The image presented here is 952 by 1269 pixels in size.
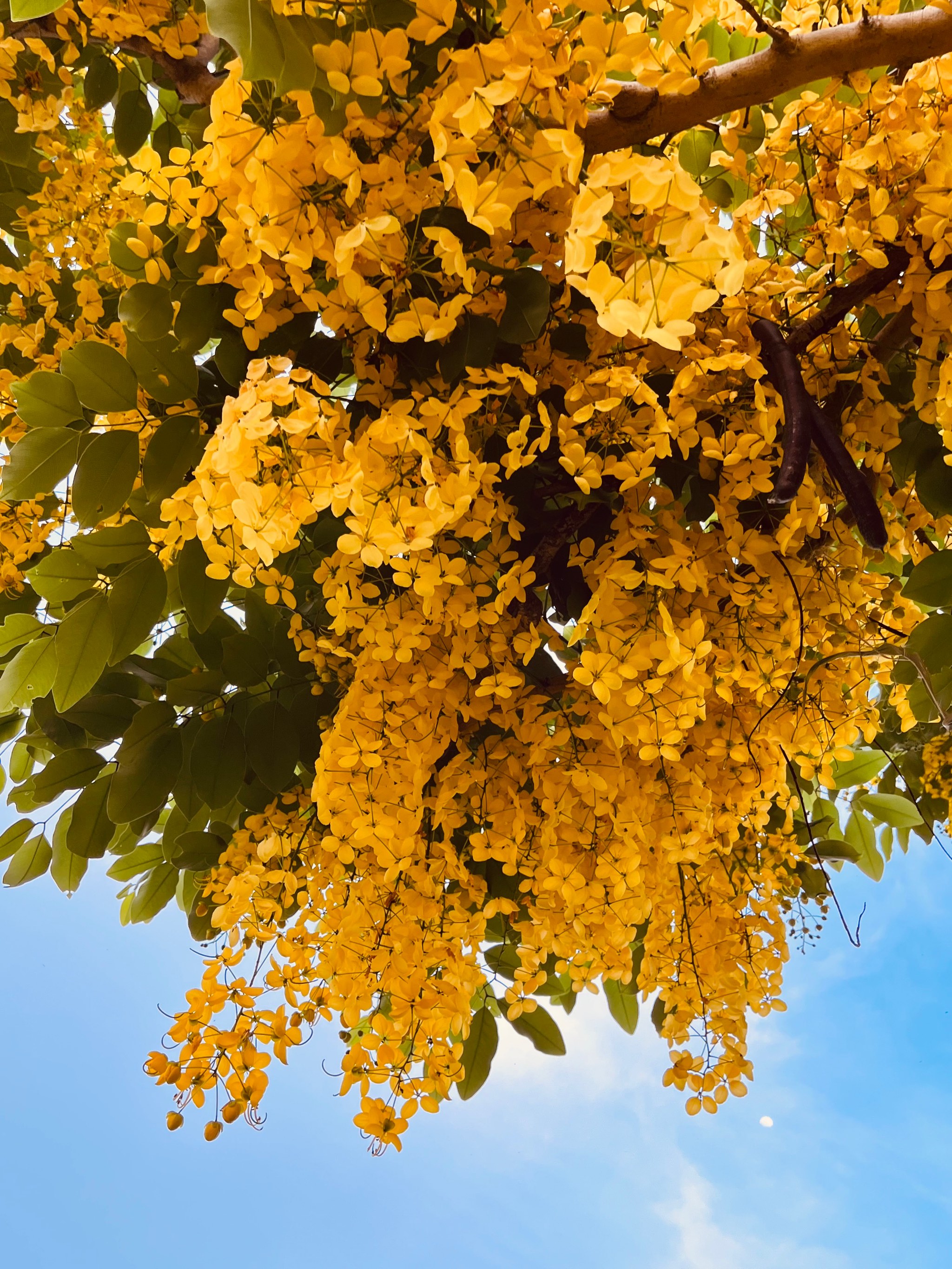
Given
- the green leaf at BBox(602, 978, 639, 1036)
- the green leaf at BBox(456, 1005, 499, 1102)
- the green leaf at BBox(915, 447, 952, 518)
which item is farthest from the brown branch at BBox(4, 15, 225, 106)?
the green leaf at BBox(602, 978, 639, 1036)

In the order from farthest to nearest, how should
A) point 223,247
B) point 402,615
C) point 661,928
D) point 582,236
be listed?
point 661,928 < point 402,615 < point 223,247 < point 582,236

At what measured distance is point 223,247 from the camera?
0.40 meters

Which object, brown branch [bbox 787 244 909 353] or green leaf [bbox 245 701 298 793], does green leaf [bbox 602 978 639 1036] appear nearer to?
green leaf [bbox 245 701 298 793]

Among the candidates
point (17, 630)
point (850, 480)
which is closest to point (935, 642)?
point (850, 480)

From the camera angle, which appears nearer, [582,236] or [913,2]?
[582,236]

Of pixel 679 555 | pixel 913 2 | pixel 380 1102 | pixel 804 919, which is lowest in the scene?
pixel 380 1102

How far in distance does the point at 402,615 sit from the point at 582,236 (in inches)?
10.3

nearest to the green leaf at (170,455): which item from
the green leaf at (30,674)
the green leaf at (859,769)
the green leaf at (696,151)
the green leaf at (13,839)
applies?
the green leaf at (30,674)

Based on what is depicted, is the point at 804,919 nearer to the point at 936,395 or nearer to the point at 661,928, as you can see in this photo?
the point at 661,928

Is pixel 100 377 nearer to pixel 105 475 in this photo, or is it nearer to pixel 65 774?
pixel 105 475

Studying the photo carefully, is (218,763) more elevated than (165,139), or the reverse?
(165,139)

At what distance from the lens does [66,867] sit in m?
0.80

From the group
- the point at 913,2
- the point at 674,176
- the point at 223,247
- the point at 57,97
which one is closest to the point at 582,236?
the point at 674,176

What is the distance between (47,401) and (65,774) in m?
0.33
